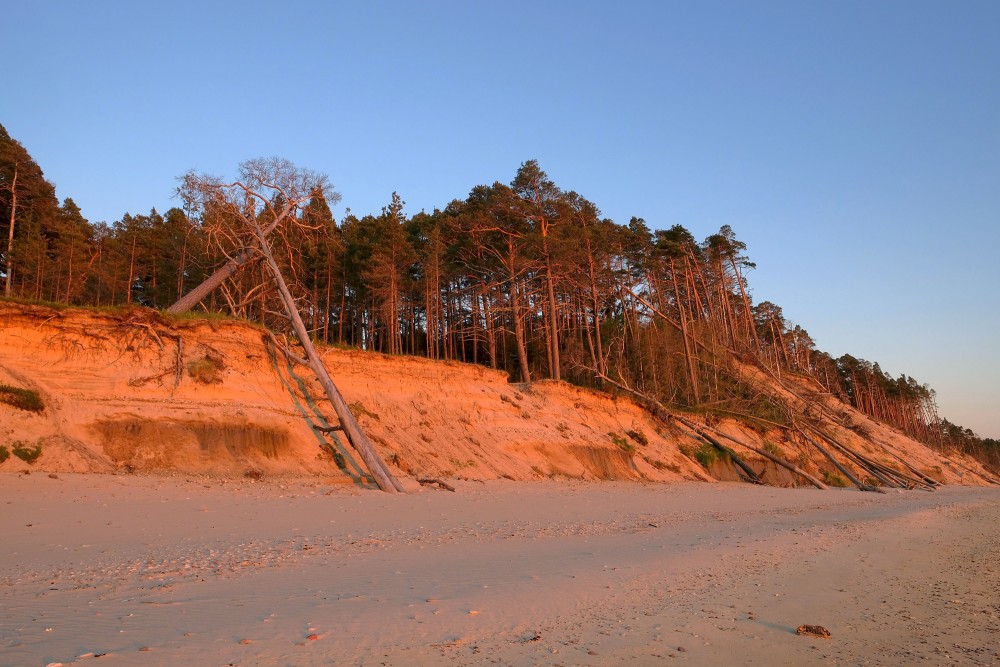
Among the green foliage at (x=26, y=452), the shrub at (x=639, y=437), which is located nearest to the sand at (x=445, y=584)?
the green foliage at (x=26, y=452)

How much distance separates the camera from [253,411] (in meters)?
16.8

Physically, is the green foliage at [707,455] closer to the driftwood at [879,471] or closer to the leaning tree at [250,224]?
the driftwood at [879,471]

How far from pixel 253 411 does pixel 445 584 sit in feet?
39.5

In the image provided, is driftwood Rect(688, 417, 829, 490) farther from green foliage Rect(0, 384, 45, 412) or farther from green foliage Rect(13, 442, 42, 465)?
green foliage Rect(0, 384, 45, 412)

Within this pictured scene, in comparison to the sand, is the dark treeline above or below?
above

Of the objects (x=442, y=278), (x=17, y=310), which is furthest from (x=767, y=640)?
(x=442, y=278)

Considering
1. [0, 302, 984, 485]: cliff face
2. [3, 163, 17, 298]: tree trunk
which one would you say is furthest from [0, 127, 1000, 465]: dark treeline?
[0, 302, 984, 485]: cliff face

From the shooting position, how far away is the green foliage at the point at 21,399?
13891 mm

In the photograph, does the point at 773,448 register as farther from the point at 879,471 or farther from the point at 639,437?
the point at 639,437

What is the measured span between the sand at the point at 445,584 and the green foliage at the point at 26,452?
46.8 inches

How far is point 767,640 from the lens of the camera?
16.7 feet

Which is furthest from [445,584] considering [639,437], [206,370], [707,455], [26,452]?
[707,455]

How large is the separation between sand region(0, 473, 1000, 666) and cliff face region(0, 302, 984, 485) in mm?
1978

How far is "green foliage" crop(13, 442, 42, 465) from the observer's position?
42.8ft
